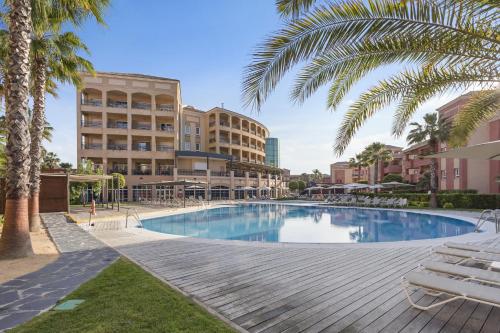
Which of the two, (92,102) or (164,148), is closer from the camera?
(92,102)

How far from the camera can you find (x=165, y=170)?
123ft

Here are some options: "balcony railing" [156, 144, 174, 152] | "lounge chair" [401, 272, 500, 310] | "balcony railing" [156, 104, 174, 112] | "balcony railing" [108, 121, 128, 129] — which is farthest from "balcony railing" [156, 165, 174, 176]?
"lounge chair" [401, 272, 500, 310]

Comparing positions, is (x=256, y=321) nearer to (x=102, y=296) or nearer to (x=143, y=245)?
(x=102, y=296)

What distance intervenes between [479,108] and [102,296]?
9174mm

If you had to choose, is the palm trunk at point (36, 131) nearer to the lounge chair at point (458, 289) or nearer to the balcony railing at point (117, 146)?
the lounge chair at point (458, 289)

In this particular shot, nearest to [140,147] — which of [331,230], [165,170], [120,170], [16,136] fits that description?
[120,170]

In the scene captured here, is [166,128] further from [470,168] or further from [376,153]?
[470,168]

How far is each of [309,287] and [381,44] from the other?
163 inches

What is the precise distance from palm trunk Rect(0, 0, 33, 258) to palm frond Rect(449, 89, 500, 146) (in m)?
11.3

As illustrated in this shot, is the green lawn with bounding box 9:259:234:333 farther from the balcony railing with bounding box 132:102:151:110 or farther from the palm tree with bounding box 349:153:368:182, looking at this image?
the palm tree with bounding box 349:153:368:182

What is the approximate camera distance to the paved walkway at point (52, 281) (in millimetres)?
3731

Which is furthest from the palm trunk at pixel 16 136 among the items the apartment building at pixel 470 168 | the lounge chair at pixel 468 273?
the apartment building at pixel 470 168

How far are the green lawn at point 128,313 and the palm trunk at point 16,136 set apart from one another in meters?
3.46

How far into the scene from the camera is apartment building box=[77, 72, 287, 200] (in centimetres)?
3475
